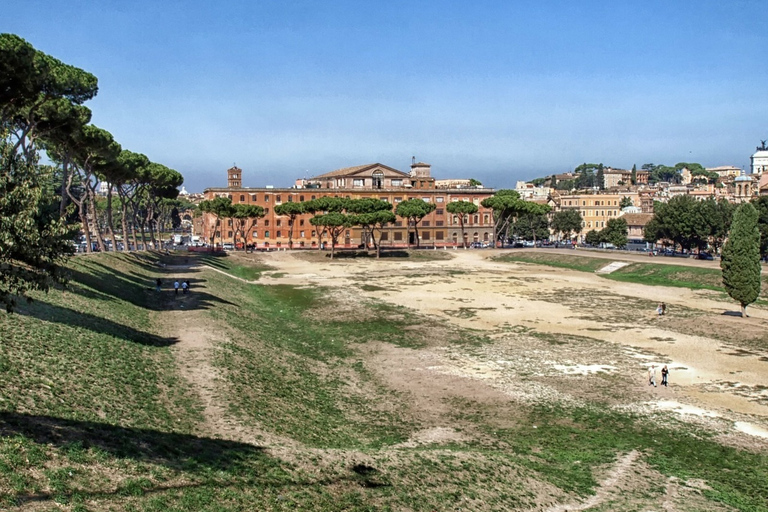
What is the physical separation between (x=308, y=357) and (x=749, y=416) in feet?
65.8

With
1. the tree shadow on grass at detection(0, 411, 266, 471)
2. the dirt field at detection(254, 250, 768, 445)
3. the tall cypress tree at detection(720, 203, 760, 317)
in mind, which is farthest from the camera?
the tall cypress tree at detection(720, 203, 760, 317)

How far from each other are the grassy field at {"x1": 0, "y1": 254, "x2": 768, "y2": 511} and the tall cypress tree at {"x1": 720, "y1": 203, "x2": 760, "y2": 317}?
24.7 metres

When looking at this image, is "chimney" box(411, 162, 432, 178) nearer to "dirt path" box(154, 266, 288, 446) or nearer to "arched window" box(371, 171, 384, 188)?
"arched window" box(371, 171, 384, 188)

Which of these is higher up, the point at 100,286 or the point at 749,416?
the point at 100,286

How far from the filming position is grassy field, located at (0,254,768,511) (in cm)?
1451

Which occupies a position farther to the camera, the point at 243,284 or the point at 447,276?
the point at 447,276

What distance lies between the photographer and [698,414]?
2508cm

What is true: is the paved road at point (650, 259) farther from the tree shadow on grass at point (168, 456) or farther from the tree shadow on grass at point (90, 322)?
the tree shadow on grass at point (168, 456)

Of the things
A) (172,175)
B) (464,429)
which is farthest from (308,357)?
(172,175)

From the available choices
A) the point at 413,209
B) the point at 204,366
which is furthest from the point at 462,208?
the point at 204,366

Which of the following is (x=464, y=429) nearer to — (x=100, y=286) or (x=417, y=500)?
(x=417, y=500)

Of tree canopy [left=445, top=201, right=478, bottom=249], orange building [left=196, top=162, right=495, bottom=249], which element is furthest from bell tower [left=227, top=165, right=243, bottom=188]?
tree canopy [left=445, top=201, right=478, bottom=249]

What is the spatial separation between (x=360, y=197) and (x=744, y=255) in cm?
8856

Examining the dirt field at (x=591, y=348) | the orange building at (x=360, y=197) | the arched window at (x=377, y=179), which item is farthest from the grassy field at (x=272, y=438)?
the arched window at (x=377, y=179)
